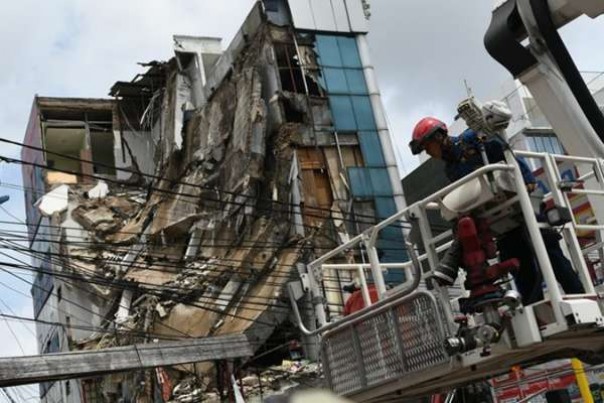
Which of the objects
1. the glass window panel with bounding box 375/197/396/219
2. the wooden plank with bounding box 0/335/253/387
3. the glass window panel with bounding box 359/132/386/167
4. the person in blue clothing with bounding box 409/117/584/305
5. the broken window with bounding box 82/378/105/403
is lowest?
the person in blue clothing with bounding box 409/117/584/305

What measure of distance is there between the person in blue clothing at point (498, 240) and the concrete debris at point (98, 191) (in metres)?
36.8

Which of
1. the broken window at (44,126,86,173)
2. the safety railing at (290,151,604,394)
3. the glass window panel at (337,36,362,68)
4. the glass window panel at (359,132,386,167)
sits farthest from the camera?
the broken window at (44,126,86,173)

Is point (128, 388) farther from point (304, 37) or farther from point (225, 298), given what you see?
point (304, 37)

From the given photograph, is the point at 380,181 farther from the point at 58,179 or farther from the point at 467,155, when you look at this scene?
the point at 467,155

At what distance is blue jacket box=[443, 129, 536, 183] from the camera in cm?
511

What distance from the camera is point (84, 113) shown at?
4309cm

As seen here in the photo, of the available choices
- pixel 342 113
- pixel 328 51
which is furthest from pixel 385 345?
pixel 328 51

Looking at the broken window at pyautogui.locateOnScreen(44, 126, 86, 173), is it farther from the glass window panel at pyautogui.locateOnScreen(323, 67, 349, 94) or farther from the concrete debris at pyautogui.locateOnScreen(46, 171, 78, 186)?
the glass window panel at pyautogui.locateOnScreen(323, 67, 349, 94)

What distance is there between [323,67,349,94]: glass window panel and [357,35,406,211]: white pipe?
3.44 ft

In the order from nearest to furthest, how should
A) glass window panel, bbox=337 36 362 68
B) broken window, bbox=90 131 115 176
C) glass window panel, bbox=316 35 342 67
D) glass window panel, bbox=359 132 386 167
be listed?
glass window panel, bbox=359 132 386 167, glass window panel, bbox=316 35 342 67, glass window panel, bbox=337 36 362 68, broken window, bbox=90 131 115 176

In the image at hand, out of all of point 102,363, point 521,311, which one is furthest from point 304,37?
point 521,311

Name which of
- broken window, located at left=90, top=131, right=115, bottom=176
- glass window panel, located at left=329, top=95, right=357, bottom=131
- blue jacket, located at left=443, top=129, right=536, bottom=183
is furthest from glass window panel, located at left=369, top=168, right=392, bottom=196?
blue jacket, located at left=443, top=129, right=536, bottom=183

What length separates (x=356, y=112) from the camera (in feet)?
98.5

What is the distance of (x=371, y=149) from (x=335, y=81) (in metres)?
3.12
